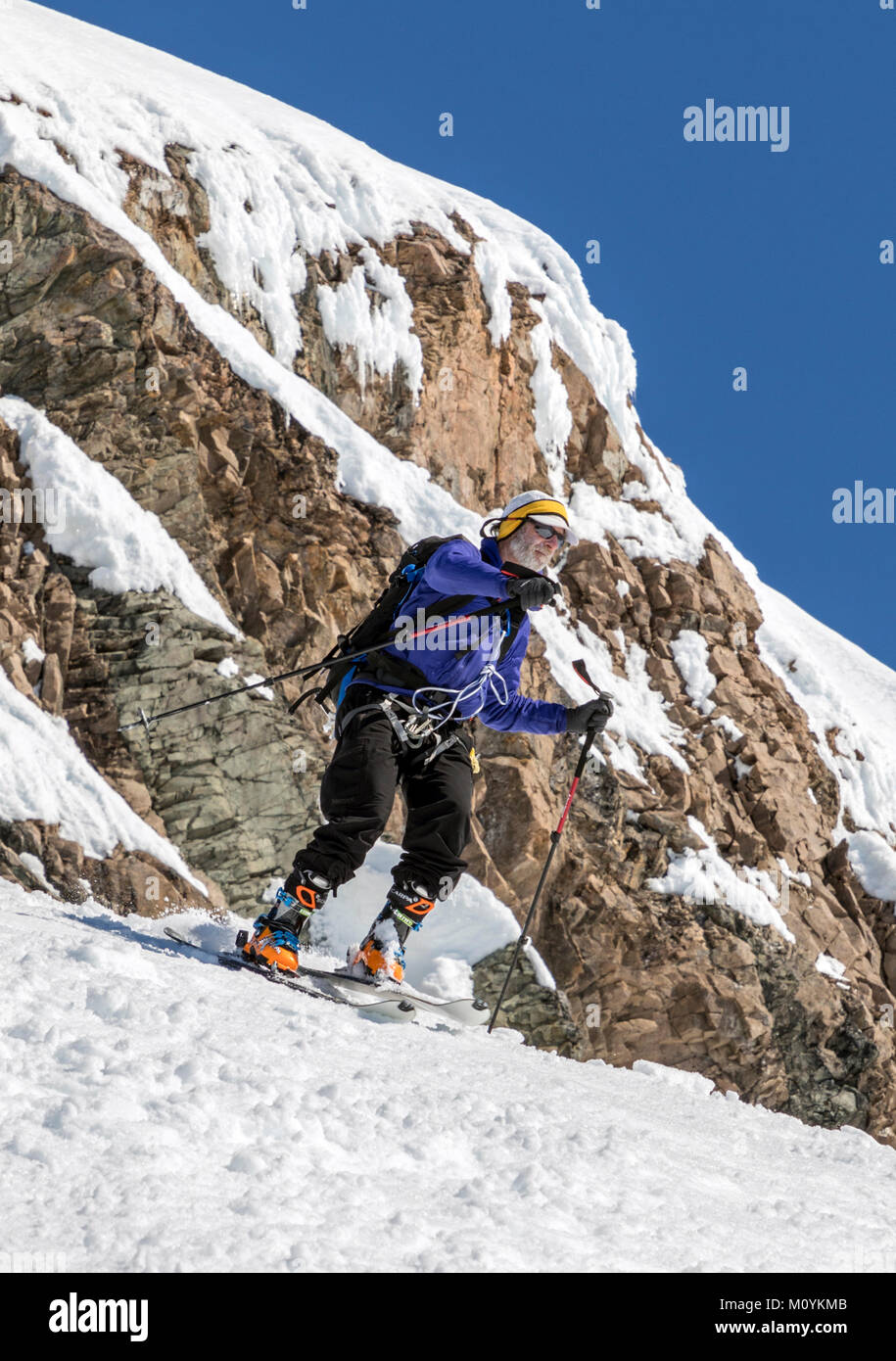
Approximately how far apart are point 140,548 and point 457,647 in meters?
6.48

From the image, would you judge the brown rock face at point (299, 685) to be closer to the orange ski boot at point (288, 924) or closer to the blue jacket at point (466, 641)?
the orange ski boot at point (288, 924)

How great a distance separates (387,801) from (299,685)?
21.8ft

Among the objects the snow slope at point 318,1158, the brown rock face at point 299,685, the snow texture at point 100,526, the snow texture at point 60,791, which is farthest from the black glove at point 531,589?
the snow texture at point 100,526

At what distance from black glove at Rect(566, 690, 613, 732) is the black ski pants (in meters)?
0.68

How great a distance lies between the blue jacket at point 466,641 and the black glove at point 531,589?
52 mm

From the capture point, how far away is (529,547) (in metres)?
6.73

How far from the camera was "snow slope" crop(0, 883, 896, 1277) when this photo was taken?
2.88 metres

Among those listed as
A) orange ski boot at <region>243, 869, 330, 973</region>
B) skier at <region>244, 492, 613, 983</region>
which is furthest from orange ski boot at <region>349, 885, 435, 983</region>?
orange ski boot at <region>243, 869, 330, 973</region>

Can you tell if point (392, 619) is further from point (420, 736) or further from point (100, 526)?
point (100, 526)

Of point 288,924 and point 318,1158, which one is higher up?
→ point 288,924

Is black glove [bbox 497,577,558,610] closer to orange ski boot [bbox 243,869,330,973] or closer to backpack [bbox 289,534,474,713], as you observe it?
backpack [bbox 289,534,474,713]

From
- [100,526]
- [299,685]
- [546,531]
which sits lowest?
[546,531]

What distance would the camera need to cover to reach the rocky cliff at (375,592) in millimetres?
11617

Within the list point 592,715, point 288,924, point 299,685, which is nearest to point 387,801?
point 288,924
